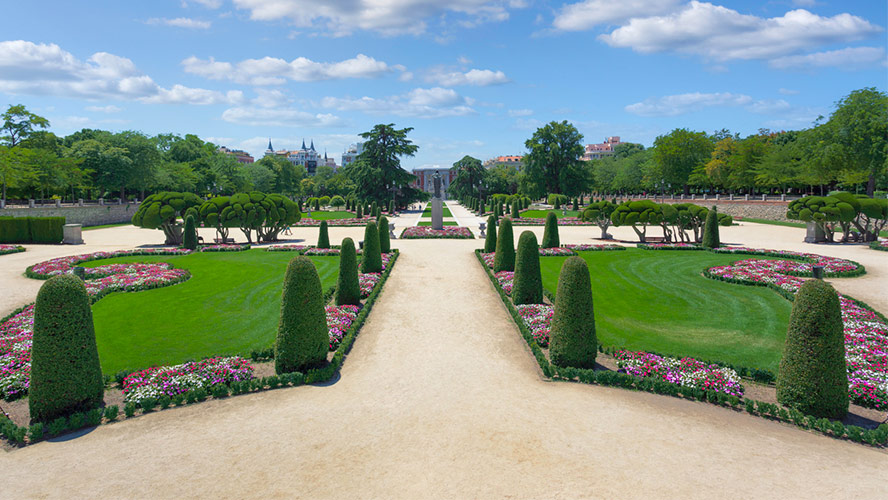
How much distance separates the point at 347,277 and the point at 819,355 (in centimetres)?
1102

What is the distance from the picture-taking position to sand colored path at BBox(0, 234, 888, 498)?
5.91 m

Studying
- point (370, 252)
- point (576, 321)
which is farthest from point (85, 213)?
point (576, 321)

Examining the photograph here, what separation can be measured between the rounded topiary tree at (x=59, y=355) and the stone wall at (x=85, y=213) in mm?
40493

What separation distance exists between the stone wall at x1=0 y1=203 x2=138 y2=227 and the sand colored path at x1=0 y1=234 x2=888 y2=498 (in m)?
42.3

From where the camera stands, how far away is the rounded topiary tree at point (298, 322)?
9461mm

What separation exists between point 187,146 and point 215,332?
73302mm

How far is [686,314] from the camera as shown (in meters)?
14.0

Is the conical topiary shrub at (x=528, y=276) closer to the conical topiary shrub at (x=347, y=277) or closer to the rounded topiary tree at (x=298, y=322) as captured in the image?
the conical topiary shrub at (x=347, y=277)

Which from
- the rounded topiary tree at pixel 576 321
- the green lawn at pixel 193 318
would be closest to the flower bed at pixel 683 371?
the rounded topiary tree at pixel 576 321

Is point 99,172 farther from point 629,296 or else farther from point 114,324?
point 629,296

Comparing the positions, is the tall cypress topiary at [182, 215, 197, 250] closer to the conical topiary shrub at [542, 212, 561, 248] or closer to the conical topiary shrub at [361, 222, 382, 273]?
the conical topiary shrub at [361, 222, 382, 273]

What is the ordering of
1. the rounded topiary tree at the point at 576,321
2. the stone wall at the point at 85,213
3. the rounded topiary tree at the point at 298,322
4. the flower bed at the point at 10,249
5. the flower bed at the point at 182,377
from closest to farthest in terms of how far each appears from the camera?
the flower bed at the point at 182,377, the rounded topiary tree at the point at 298,322, the rounded topiary tree at the point at 576,321, the flower bed at the point at 10,249, the stone wall at the point at 85,213

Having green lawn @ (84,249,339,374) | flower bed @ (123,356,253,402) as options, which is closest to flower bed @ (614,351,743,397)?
flower bed @ (123,356,253,402)

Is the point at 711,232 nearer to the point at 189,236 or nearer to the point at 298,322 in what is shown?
the point at 298,322
